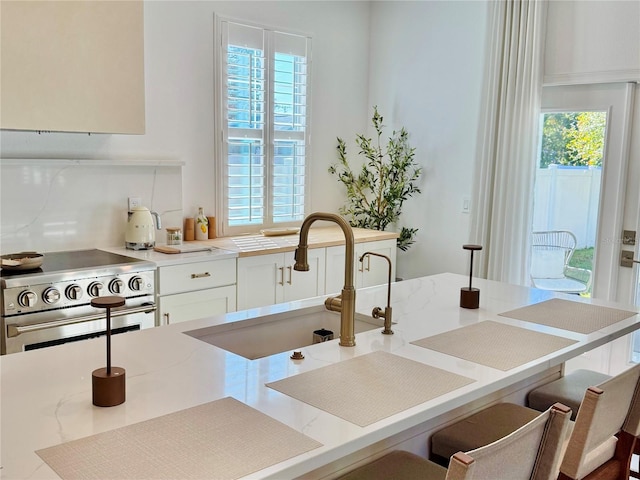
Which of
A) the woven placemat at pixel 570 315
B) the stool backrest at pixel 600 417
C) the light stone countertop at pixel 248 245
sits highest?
the light stone countertop at pixel 248 245

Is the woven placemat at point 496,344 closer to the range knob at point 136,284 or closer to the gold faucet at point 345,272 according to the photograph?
the gold faucet at point 345,272

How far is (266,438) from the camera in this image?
1.31 metres

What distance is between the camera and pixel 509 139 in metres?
4.16

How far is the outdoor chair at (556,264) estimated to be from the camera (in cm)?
404

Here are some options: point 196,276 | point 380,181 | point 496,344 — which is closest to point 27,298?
point 196,276

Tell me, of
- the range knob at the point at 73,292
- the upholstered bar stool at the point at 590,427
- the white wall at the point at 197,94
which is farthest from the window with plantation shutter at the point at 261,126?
the upholstered bar stool at the point at 590,427

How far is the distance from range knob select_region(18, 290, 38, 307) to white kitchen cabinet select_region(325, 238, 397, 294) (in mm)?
1945

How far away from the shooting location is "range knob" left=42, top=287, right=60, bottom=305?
2.91 m

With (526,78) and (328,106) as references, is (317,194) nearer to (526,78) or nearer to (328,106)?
(328,106)

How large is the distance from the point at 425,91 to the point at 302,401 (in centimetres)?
376

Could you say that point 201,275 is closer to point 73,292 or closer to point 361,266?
point 73,292

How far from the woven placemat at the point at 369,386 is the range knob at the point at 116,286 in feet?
5.61

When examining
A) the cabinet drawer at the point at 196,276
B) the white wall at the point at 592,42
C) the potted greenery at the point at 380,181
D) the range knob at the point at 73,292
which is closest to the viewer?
the range knob at the point at 73,292

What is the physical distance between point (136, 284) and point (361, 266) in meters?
1.76
